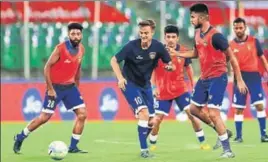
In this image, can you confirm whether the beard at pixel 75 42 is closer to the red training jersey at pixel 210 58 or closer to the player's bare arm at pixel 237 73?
the red training jersey at pixel 210 58

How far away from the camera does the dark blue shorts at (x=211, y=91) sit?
1354 cm

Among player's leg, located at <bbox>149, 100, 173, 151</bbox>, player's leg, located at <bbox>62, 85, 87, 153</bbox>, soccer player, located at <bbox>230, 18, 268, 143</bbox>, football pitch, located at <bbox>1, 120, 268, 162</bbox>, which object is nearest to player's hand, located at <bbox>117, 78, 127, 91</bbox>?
football pitch, located at <bbox>1, 120, 268, 162</bbox>

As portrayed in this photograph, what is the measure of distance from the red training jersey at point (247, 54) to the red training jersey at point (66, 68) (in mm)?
3478

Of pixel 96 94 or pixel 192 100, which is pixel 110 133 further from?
pixel 192 100

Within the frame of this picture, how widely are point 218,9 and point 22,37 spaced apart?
6.13m

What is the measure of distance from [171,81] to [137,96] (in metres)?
2.44

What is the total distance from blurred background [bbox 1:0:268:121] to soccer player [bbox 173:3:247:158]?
34.6 feet

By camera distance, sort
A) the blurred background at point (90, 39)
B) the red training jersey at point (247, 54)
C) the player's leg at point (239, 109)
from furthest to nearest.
Result: 1. the blurred background at point (90, 39)
2. the player's leg at point (239, 109)
3. the red training jersey at point (247, 54)

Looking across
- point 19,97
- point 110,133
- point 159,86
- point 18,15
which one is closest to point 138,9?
point 18,15

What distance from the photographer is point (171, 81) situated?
16562 millimetres

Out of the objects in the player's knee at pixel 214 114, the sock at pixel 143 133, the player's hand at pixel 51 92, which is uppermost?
the player's hand at pixel 51 92

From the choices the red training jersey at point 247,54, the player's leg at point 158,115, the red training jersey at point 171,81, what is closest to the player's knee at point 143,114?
the player's leg at point 158,115

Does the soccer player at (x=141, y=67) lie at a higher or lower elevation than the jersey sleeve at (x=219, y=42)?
lower

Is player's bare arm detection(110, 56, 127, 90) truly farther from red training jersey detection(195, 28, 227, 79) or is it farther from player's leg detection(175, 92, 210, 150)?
player's leg detection(175, 92, 210, 150)
